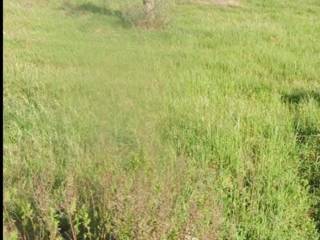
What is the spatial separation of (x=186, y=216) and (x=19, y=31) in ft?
22.5

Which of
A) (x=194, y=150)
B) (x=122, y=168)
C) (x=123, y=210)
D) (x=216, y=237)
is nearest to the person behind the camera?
(x=123, y=210)

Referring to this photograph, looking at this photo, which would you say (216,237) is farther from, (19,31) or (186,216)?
(19,31)

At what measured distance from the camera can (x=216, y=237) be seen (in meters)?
2.69

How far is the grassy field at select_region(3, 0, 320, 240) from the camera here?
106 inches

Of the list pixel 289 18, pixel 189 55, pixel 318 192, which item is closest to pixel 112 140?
pixel 318 192

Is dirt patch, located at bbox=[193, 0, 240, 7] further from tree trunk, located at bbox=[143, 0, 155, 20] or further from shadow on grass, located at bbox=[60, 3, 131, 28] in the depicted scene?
tree trunk, located at bbox=[143, 0, 155, 20]

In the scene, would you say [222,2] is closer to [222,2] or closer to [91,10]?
[222,2]

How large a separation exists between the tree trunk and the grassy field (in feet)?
8.06

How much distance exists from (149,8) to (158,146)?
246 inches

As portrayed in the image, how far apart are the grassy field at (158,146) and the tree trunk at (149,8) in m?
2.46

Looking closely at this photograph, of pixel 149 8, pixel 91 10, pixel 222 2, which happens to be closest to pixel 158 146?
pixel 149 8

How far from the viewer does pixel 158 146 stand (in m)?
3.59

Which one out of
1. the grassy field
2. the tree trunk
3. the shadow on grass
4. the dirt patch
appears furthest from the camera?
the dirt patch

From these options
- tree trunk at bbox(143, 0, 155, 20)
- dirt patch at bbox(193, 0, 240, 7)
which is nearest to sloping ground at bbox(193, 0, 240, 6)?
dirt patch at bbox(193, 0, 240, 7)
